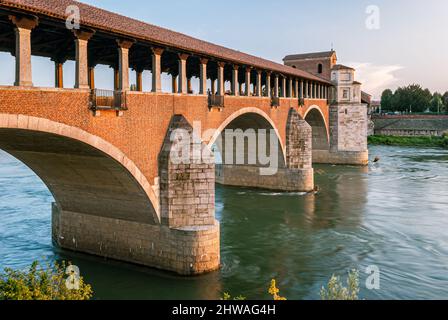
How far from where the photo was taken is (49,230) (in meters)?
21.5

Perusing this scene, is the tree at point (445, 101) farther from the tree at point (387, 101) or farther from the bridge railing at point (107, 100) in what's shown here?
the bridge railing at point (107, 100)

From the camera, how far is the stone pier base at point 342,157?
48.2 metres

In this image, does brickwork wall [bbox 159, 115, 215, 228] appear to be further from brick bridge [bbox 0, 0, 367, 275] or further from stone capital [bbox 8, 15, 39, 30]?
stone capital [bbox 8, 15, 39, 30]

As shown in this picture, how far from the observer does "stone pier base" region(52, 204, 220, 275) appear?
1550cm

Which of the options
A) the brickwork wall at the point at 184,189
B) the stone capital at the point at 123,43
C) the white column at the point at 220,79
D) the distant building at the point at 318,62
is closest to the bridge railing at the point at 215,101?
the white column at the point at 220,79

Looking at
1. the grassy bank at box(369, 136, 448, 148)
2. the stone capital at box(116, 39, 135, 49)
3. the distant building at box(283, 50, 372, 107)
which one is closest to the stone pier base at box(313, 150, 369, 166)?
the distant building at box(283, 50, 372, 107)

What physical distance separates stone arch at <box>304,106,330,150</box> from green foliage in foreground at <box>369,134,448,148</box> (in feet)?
91.8

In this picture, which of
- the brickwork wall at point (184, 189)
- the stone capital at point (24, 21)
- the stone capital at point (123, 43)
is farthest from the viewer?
the brickwork wall at point (184, 189)

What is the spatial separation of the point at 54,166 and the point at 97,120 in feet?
12.5

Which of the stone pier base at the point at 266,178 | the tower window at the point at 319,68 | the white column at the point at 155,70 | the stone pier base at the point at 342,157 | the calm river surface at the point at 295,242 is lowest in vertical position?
the calm river surface at the point at 295,242

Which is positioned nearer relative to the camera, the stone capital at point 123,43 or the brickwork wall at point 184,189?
the stone capital at point 123,43
